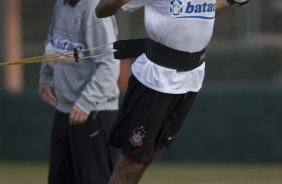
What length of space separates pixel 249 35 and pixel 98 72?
10.4 m

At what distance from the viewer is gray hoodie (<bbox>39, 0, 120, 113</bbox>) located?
22.8ft

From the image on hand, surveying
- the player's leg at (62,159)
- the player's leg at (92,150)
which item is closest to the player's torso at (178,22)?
the player's leg at (92,150)

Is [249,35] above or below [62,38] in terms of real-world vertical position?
below

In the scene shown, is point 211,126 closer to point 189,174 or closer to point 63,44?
point 189,174

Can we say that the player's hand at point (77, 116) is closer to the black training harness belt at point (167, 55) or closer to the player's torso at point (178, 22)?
the black training harness belt at point (167, 55)

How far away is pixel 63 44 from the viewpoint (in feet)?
23.3

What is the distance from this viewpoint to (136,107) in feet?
19.5

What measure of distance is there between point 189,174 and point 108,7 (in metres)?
7.29

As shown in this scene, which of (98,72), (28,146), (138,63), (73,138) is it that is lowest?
(28,146)

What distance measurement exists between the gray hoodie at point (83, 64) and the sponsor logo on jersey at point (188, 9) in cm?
111

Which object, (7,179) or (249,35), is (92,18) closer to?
(7,179)

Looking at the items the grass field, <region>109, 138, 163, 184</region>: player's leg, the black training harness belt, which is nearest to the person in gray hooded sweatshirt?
the black training harness belt

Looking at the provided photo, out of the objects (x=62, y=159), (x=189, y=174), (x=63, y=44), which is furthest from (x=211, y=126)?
(x=63, y=44)

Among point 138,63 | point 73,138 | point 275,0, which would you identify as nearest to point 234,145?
point 275,0
